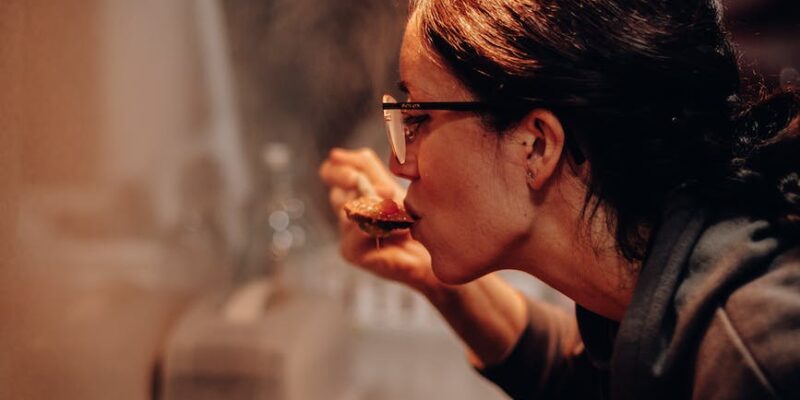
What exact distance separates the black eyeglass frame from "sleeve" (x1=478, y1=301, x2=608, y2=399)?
17.0 inches

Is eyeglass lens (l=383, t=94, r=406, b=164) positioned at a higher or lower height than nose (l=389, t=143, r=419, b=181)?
higher

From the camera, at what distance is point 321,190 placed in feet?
6.21

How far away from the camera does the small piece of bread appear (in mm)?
1021

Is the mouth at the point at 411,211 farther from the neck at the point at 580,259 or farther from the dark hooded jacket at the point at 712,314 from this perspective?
the dark hooded jacket at the point at 712,314

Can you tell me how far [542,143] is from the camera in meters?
0.83

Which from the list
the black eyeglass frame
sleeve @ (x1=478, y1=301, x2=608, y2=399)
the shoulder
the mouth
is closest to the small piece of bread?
the mouth

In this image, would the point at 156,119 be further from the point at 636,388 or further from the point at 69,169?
the point at 636,388

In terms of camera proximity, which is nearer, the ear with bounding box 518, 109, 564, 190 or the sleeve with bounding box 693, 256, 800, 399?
the sleeve with bounding box 693, 256, 800, 399

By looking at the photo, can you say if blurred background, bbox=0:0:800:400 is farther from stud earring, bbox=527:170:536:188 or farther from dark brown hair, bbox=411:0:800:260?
stud earring, bbox=527:170:536:188

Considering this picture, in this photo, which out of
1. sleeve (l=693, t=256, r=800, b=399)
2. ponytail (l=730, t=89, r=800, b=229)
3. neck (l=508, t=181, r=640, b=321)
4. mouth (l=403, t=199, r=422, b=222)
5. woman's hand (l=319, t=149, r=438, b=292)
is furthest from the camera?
woman's hand (l=319, t=149, r=438, b=292)

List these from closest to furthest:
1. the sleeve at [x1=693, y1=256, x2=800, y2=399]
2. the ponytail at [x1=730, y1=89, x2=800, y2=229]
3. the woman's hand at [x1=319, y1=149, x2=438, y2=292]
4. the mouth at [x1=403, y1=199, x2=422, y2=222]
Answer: the sleeve at [x1=693, y1=256, x2=800, y2=399] < the ponytail at [x1=730, y1=89, x2=800, y2=229] < the mouth at [x1=403, y1=199, x2=422, y2=222] < the woman's hand at [x1=319, y1=149, x2=438, y2=292]

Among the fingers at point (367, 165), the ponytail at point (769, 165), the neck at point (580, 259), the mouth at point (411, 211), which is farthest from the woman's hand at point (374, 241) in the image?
the ponytail at point (769, 165)

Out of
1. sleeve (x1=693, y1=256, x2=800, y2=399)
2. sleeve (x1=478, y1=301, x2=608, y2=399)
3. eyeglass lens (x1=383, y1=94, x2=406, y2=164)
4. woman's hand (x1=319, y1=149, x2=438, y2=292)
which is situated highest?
eyeglass lens (x1=383, y1=94, x2=406, y2=164)

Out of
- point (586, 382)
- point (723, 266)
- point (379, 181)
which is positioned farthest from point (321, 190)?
point (723, 266)
